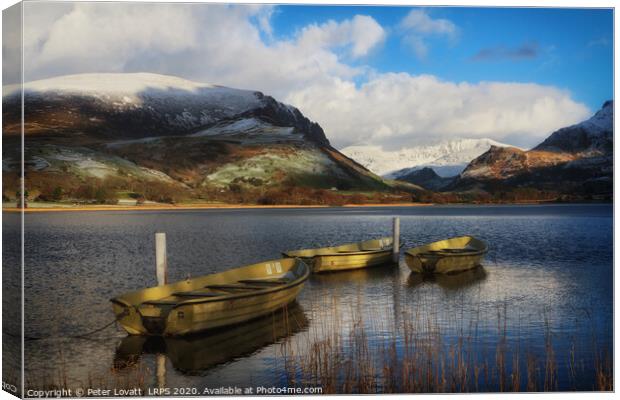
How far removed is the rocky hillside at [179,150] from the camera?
66.8 meters

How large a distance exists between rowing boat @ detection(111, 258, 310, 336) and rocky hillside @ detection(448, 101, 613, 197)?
9.10 m

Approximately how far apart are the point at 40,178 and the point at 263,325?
201ft

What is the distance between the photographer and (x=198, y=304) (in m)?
14.6

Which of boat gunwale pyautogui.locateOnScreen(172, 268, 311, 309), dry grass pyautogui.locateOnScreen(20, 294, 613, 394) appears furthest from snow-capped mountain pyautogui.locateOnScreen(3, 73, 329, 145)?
dry grass pyautogui.locateOnScreen(20, 294, 613, 394)

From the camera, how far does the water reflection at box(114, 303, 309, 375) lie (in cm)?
1354

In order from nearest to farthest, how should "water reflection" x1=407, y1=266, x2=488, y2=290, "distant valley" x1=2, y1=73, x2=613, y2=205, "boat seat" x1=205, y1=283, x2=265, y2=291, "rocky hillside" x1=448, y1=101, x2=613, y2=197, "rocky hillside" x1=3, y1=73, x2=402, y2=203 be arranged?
"boat seat" x1=205, y1=283, x2=265, y2=291, "rocky hillside" x1=448, y1=101, x2=613, y2=197, "water reflection" x1=407, y1=266, x2=488, y2=290, "distant valley" x1=2, y1=73, x2=613, y2=205, "rocky hillside" x1=3, y1=73, x2=402, y2=203

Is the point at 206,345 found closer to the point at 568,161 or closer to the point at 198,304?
the point at 198,304

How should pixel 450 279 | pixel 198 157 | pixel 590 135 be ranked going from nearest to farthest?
pixel 590 135
pixel 450 279
pixel 198 157

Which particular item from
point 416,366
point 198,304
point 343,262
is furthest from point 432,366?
point 343,262

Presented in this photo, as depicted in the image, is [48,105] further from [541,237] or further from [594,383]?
[594,383]

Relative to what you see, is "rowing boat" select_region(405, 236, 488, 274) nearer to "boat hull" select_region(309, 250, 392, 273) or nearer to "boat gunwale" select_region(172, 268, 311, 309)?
"boat hull" select_region(309, 250, 392, 273)

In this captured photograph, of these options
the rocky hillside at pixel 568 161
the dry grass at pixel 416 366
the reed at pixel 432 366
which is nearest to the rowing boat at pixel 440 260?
the rocky hillside at pixel 568 161

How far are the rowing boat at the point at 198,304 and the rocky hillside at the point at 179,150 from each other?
40066mm

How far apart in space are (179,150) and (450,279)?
72.6 meters
